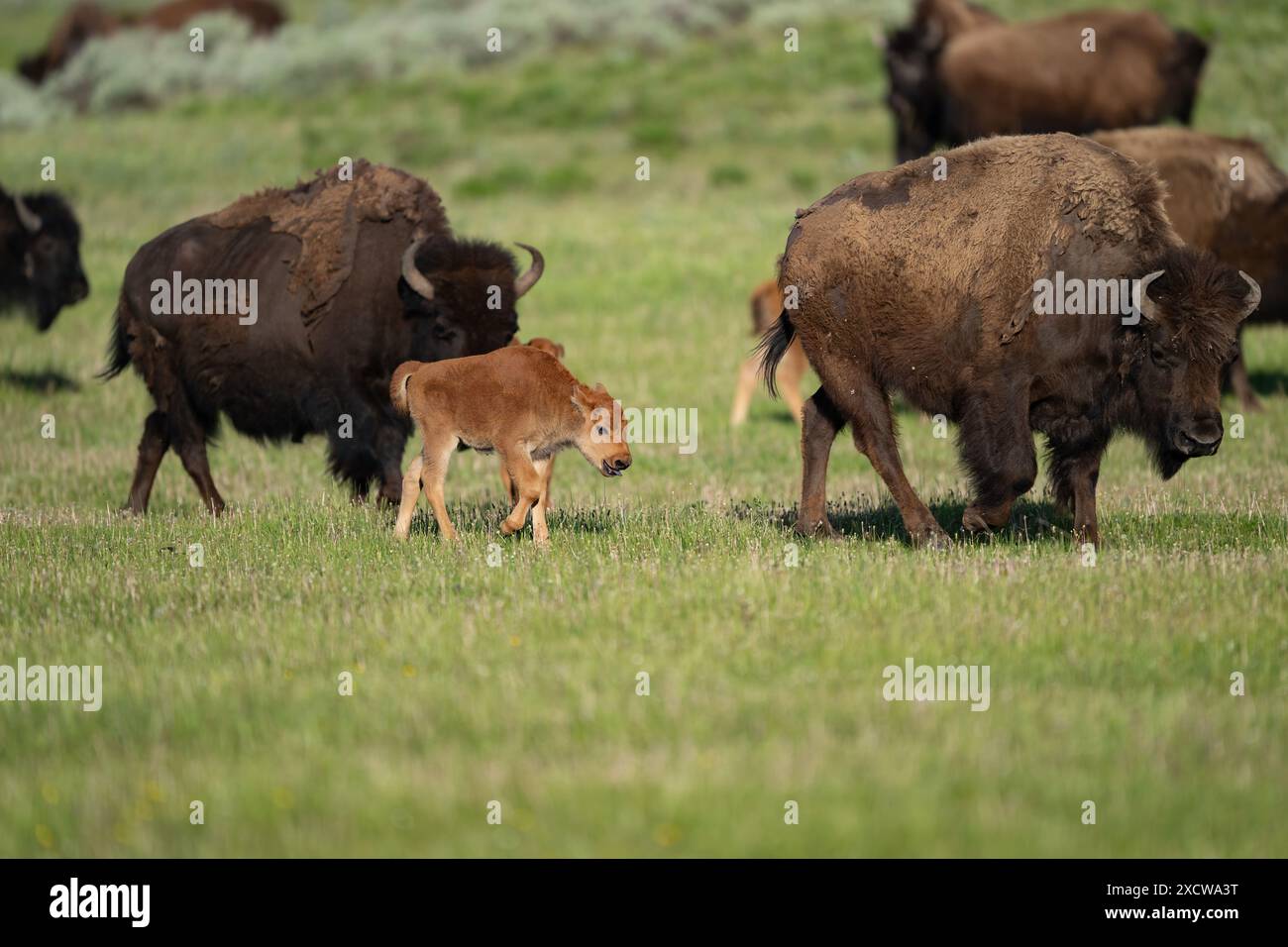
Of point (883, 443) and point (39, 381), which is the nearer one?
point (883, 443)

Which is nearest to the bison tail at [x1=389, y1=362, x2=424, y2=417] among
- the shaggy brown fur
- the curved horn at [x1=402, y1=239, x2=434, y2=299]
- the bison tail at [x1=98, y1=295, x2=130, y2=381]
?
the curved horn at [x1=402, y1=239, x2=434, y2=299]

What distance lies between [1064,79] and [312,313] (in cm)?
1567

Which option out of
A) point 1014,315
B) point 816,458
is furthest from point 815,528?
point 1014,315

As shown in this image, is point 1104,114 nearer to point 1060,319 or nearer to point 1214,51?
point 1214,51

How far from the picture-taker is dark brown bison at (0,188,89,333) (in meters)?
17.0

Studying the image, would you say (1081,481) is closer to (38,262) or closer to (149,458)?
(149,458)

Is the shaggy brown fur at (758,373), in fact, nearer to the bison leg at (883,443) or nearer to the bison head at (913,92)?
the bison leg at (883,443)

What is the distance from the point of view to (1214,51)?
30.4 meters

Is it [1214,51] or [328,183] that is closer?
[328,183]

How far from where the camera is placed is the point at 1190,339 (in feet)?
26.6

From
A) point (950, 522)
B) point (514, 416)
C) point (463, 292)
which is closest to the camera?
point (514, 416)

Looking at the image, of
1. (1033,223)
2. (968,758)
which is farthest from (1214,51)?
(968,758)

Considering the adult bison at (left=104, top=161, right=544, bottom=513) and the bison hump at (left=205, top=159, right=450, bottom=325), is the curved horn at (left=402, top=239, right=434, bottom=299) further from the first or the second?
the bison hump at (left=205, top=159, right=450, bottom=325)

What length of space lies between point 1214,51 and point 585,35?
14.7 m
